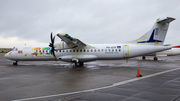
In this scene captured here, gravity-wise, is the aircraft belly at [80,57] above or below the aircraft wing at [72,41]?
below

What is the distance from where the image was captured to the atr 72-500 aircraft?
19391 millimetres

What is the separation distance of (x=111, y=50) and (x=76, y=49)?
4770 millimetres

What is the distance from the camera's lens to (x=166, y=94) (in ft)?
22.1

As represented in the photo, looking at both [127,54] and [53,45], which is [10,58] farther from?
[127,54]

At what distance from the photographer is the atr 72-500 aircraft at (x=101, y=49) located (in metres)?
19.4

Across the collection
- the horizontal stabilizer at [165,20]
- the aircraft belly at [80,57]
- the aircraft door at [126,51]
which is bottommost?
the aircraft belly at [80,57]

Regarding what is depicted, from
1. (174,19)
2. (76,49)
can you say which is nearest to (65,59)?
(76,49)

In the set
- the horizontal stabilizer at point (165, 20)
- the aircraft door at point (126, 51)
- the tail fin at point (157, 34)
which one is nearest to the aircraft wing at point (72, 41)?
the aircraft door at point (126, 51)

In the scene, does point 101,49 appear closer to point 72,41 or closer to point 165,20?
point 72,41

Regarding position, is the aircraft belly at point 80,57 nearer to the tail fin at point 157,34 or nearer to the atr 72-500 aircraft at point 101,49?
the atr 72-500 aircraft at point 101,49

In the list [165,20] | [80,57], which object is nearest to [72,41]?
[80,57]

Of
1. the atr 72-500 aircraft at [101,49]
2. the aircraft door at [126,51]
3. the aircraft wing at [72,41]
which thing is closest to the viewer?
the aircraft wing at [72,41]

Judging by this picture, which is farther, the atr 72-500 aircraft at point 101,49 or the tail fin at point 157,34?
the atr 72-500 aircraft at point 101,49

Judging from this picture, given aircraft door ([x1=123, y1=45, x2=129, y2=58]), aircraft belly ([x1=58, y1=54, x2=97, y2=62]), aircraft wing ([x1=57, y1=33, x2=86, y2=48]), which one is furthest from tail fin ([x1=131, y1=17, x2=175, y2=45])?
aircraft wing ([x1=57, y1=33, x2=86, y2=48])
